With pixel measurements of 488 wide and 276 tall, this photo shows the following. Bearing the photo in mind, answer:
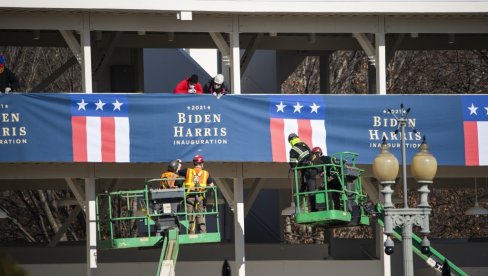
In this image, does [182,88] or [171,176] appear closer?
[171,176]

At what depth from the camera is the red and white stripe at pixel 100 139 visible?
25281 millimetres

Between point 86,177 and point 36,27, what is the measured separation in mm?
3199

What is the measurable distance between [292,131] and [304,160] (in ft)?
8.30

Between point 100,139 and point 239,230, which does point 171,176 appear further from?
point 239,230

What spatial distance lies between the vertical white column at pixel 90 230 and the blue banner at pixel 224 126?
1.15 metres

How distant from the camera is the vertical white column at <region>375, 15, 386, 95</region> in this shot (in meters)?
27.1

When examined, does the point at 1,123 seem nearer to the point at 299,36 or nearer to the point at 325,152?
the point at 325,152

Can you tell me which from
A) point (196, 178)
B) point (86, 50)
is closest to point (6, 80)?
point (86, 50)

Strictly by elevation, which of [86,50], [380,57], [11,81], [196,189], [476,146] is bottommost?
[196,189]

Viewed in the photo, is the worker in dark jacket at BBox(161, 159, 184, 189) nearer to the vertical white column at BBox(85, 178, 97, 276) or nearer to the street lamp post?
the vertical white column at BBox(85, 178, 97, 276)

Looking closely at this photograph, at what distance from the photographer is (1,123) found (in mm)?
25031

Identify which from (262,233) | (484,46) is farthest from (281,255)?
(484,46)

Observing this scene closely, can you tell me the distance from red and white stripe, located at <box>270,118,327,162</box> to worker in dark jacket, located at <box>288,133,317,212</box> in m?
1.96

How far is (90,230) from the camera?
2594cm
